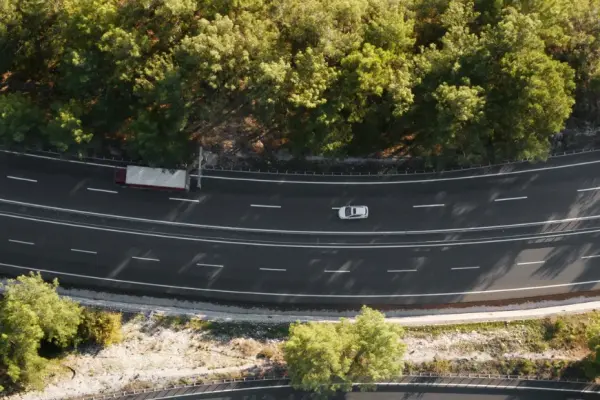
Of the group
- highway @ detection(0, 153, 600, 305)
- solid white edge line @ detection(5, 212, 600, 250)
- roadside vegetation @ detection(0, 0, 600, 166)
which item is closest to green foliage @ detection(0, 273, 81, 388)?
highway @ detection(0, 153, 600, 305)

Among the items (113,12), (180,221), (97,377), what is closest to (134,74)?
(113,12)

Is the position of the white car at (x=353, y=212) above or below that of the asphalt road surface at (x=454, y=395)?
above

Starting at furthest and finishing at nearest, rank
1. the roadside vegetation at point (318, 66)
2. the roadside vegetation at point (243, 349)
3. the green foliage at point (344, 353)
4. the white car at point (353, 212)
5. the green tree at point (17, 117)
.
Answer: the white car at point (353, 212)
the green tree at point (17, 117)
the roadside vegetation at point (243, 349)
the green foliage at point (344, 353)
the roadside vegetation at point (318, 66)

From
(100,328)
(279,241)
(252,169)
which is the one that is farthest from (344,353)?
(100,328)

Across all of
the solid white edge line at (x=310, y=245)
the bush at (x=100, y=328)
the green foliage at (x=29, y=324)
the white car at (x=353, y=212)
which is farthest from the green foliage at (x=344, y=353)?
the green foliage at (x=29, y=324)

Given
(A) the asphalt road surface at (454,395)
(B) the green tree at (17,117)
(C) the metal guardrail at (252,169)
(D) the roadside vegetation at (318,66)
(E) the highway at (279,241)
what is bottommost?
(A) the asphalt road surface at (454,395)

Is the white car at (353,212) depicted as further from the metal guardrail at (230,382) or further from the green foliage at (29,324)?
the green foliage at (29,324)
